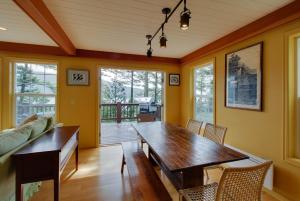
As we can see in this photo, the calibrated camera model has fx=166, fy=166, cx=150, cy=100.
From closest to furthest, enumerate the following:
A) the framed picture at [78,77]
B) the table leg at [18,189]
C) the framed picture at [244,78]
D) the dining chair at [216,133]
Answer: the table leg at [18,189]
the dining chair at [216,133]
the framed picture at [244,78]
the framed picture at [78,77]

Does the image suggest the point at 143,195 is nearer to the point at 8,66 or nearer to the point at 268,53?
the point at 268,53

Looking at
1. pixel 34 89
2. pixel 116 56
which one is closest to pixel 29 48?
pixel 34 89

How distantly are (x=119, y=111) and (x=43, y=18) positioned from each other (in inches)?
200

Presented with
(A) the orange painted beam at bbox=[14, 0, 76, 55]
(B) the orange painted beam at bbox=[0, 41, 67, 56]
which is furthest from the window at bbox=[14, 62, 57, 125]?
(A) the orange painted beam at bbox=[14, 0, 76, 55]

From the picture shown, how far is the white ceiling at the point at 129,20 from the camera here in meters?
1.84

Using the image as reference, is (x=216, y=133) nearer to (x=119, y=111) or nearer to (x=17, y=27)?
(x=17, y=27)

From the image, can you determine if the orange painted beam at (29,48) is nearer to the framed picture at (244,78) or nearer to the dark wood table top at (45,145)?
the dark wood table top at (45,145)

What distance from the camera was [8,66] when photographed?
3.20 m

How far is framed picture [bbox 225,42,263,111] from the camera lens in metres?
2.25

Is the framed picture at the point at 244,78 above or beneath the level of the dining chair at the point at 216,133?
above

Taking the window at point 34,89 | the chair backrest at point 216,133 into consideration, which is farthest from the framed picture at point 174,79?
the window at point 34,89

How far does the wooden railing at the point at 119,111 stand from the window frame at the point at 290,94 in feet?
17.9

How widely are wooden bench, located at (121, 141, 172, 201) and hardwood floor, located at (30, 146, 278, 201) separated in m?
0.41

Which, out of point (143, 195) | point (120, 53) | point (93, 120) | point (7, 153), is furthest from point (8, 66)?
point (143, 195)
